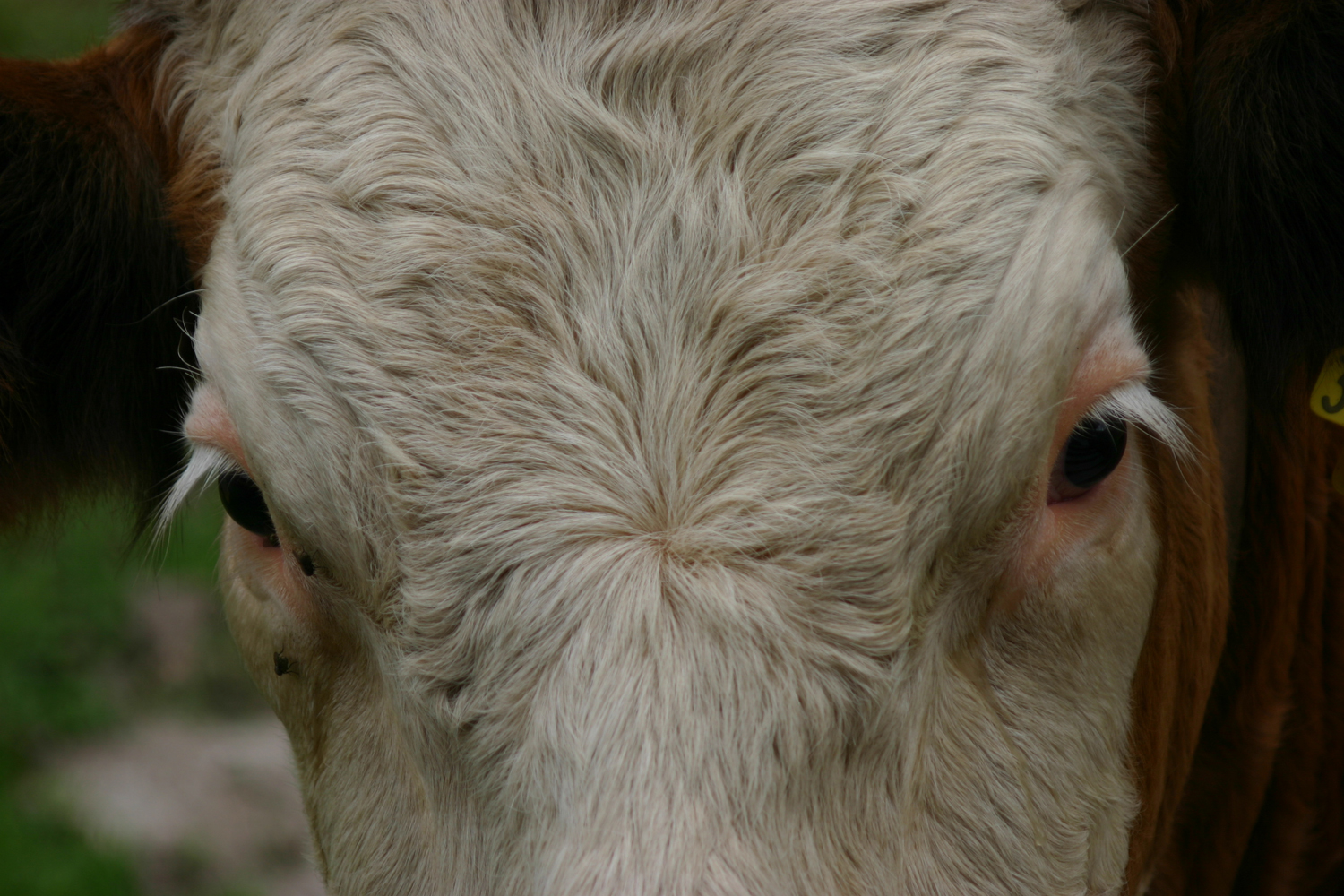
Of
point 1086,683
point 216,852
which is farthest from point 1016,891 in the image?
point 216,852

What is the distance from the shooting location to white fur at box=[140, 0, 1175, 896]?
5.43ft

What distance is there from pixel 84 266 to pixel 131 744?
3433 millimetres

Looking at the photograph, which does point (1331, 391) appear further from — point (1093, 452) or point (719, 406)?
point (719, 406)

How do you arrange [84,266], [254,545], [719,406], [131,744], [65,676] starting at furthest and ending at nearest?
[65,676] < [131,744] < [84,266] < [254,545] < [719,406]

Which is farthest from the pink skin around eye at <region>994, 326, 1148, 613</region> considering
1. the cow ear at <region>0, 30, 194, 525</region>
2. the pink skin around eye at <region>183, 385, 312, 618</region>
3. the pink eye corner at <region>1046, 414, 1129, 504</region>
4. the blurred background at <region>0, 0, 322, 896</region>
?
the blurred background at <region>0, 0, 322, 896</region>

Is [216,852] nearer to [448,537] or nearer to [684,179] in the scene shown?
[448,537]

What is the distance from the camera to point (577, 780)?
1.64m

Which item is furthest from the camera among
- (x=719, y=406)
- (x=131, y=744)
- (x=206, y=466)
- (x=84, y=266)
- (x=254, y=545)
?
(x=131, y=744)

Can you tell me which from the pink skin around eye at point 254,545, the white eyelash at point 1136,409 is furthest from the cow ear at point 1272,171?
the pink skin around eye at point 254,545

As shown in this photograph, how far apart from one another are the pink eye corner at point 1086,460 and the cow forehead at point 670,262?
178 mm

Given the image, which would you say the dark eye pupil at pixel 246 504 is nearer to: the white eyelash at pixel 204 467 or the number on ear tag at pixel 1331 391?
the white eyelash at pixel 204 467

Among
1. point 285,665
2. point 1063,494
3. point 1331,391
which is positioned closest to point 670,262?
point 1063,494

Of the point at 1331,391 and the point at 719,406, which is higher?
the point at 1331,391

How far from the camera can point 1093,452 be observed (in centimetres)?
203
